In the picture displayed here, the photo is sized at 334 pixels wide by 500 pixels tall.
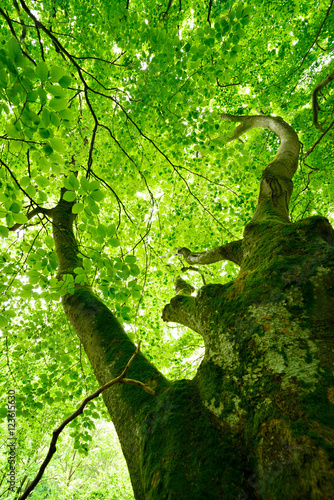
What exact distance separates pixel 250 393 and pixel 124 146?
4.69 meters

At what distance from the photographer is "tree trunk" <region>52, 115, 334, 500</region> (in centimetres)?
84

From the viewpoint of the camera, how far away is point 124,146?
185 inches

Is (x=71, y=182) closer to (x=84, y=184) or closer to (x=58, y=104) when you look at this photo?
(x=84, y=184)

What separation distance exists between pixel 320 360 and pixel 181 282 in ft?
12.0

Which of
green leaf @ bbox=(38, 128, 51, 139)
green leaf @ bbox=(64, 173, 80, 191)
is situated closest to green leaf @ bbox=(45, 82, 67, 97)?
green leaf @ bbox=(38, 128, 51, 139)

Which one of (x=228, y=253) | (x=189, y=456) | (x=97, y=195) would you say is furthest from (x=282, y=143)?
(x=189, y=456)

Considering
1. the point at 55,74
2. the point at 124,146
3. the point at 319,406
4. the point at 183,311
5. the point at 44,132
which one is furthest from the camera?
the point at 124,146

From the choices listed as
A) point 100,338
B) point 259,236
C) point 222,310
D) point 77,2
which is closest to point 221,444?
point 222,310

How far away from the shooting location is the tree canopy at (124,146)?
60.4 inches

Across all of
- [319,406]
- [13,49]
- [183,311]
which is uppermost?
[13,49]

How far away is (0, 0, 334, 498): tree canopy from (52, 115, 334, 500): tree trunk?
581mm

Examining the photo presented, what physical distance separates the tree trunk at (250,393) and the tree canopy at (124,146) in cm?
58

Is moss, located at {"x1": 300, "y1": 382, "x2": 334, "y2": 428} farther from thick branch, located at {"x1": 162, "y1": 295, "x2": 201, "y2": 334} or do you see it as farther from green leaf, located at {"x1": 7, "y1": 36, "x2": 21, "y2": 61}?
green leaf, located at {"x1": 7, "y1": 36, "x2": 21, "y2": 61}

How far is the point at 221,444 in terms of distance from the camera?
1.01m
